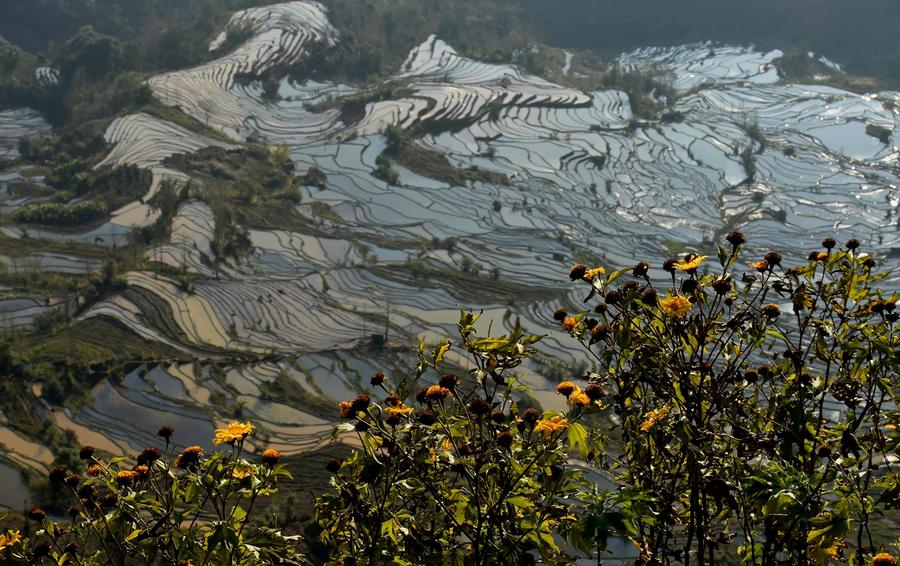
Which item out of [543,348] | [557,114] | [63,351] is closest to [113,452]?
[63,351]

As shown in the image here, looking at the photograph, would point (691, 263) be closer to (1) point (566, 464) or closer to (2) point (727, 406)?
(2) point (727, 406)

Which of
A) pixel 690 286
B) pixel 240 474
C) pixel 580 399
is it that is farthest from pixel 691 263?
pixel 240 474

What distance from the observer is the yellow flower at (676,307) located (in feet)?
5.38

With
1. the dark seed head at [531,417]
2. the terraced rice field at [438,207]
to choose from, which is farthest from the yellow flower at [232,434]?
the terraced rice field at [438,207]

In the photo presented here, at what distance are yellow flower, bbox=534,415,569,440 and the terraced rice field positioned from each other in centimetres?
776

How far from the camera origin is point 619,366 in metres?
1.65

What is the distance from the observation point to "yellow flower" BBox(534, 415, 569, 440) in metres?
1.55

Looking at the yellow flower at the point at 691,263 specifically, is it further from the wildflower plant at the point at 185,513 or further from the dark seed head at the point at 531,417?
the wildflower plant at the point at 185,513

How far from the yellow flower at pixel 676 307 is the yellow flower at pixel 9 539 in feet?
4.07

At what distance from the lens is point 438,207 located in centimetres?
1705

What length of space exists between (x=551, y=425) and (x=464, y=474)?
18 cm

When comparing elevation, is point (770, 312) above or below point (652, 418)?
above

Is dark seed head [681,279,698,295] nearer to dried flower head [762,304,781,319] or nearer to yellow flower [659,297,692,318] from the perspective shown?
yellow flower [659,297,692,318]

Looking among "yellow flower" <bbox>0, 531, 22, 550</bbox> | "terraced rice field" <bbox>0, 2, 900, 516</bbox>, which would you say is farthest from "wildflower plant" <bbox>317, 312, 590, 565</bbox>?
"terraced rice field" <bbox>0, 2, 900, 516</bbox>
